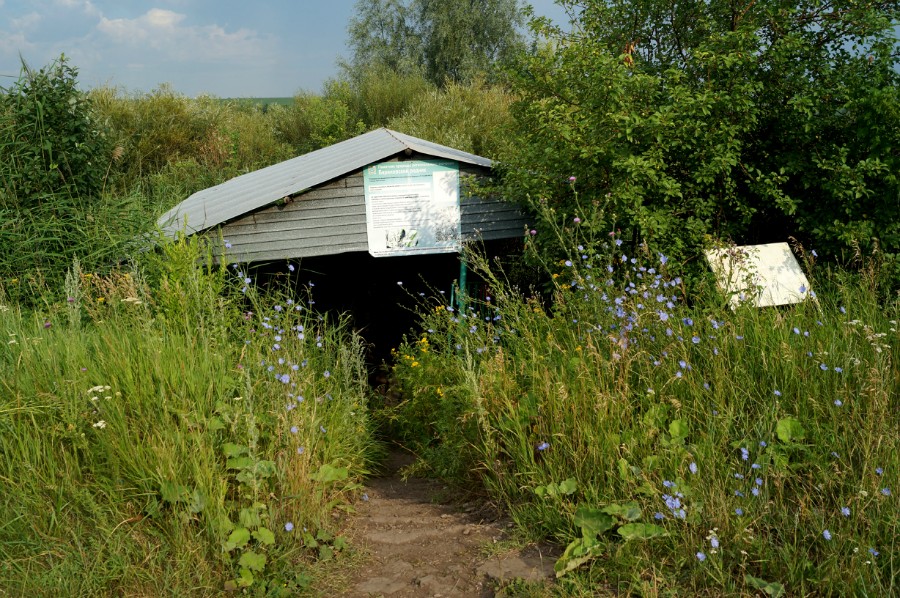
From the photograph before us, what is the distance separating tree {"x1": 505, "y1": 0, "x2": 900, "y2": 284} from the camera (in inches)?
Result: 263

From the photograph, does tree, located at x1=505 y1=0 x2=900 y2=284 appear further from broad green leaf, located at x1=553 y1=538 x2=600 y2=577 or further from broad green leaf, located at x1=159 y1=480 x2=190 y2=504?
broad green leaf, located at x1=159 y1=480 x2=190 y2=504

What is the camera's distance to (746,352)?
4652mm

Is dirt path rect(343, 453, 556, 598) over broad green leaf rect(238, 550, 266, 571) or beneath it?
beneath

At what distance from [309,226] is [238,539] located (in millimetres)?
6230

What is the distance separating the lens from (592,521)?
358 centimetres

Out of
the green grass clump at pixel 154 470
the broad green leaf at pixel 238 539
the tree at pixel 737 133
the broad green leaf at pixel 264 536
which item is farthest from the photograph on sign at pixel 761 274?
the broad green leaf at pixel 238 539

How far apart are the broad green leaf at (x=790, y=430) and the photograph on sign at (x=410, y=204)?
6204 mm

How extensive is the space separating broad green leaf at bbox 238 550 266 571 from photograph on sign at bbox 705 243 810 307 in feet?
12.1

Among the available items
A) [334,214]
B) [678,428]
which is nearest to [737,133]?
[678,428]

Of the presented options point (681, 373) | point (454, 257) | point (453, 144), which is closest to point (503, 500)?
point (681, 373)

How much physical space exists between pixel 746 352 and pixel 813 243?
3294mm

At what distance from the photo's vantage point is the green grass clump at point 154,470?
363cm

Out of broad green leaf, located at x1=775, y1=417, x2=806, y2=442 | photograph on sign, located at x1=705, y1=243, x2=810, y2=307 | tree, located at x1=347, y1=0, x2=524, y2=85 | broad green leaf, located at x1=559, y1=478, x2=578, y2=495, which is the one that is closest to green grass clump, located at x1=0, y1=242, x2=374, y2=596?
broad green leaf, located at x1=559, y1=478, x2=578, y2=495

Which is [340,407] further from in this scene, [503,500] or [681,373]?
[681,373]
